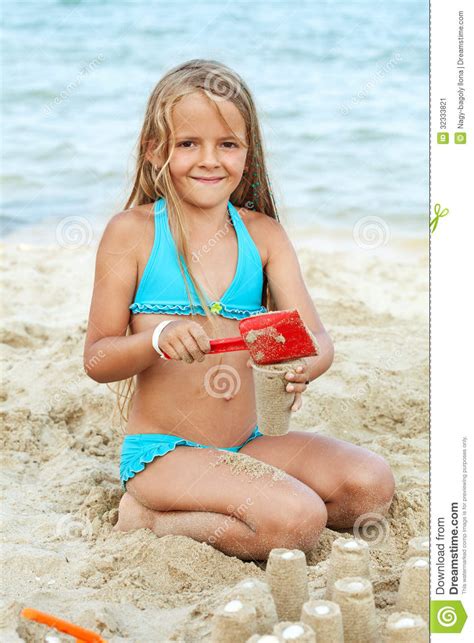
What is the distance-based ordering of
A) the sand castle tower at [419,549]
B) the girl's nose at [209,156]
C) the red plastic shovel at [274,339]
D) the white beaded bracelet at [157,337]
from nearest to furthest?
the sand castle tower at [419,549]
the red plastic shovel at [274,339]
the white beaded bracelet at [157,337]
the girl's nose at [209,156]

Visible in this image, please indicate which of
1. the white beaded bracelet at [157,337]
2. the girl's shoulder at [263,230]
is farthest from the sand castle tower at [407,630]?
the girl's shoulder at [263,230]

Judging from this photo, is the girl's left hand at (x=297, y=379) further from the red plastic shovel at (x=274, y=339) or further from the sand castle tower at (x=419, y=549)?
the sand castle tower at (x=419, y=549)

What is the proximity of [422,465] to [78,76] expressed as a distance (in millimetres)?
8622

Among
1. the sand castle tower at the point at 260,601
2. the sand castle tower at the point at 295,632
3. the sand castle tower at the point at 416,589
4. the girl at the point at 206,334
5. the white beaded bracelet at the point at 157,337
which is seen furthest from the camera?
the girl at the point at 206,334

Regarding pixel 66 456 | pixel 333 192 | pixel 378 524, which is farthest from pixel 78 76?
pixel 378 524

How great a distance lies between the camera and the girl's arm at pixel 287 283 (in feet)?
8.71

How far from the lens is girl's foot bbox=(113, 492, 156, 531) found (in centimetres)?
243

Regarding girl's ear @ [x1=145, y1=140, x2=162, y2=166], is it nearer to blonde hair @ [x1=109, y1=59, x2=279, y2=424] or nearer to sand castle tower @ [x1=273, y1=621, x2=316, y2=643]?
blonde hair @ [x1=109, y1=59, x2=279, y2=424]

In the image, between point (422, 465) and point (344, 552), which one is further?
point (422, 465)

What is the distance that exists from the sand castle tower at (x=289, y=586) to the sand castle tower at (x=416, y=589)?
0.21m

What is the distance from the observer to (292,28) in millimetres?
12742

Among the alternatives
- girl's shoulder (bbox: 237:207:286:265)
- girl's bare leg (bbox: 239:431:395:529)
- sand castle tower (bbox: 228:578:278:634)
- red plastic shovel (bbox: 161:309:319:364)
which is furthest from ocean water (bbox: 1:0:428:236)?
sand castle tower (bbox: 228:578:278:634)

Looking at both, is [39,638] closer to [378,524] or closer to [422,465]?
[378,524]
